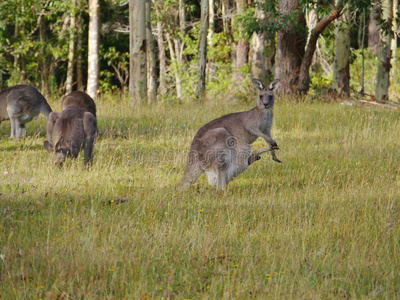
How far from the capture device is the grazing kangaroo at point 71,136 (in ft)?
27.6

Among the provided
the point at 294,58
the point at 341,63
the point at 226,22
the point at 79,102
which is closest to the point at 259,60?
the point at 341,63

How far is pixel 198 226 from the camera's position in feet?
18.0

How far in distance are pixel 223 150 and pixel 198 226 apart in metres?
1.77

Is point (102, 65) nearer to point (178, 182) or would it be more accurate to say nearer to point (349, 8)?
point (349, 8)

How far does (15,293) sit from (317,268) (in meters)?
2.14

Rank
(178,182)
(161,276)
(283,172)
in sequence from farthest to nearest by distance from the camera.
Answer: (283,172)
(178,182)
(161,276)

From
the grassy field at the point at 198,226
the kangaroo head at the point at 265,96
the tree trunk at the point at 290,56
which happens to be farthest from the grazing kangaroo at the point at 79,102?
the tree trunk at the point at 290,56

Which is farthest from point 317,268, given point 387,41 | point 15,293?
point 387,41

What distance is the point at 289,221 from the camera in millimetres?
5812

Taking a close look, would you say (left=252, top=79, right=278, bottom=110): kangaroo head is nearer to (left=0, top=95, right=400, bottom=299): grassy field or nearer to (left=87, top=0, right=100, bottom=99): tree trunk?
(left=0, top=95, right=400, bottom=299): grassy field

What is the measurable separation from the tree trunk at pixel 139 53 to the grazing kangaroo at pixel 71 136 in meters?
6.41

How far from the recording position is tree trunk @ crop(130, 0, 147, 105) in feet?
49.3

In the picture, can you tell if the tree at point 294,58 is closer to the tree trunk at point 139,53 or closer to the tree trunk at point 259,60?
the tree trunk at point 139,53

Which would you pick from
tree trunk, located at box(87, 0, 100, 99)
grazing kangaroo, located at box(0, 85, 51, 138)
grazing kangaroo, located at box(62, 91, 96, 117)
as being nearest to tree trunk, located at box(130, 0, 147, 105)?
grazing kangaroo, located at box(0, 85, 51, 138)
